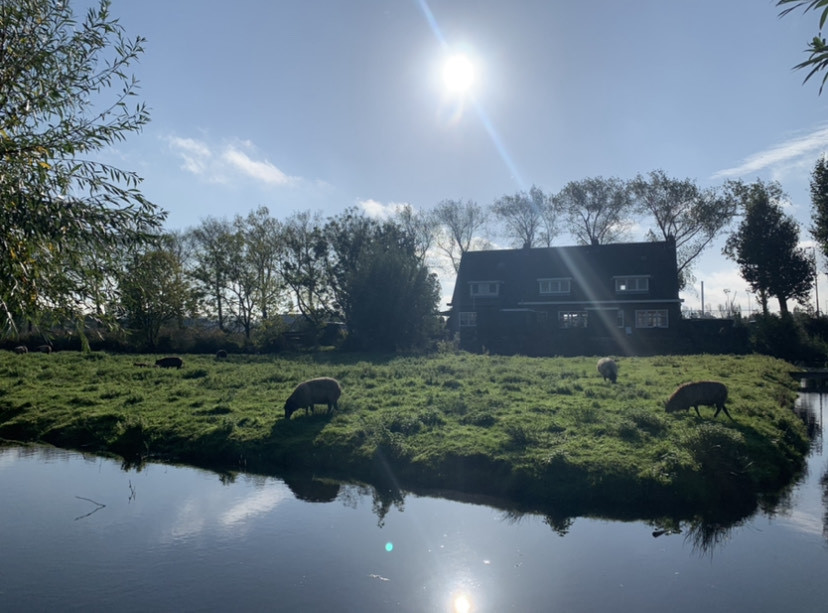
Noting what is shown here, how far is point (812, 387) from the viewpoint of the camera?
30.5 meters

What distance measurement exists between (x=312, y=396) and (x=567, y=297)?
38741 millimetres

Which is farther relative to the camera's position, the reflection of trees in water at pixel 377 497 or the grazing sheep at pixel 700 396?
the grazing sheep at pixel 700 396

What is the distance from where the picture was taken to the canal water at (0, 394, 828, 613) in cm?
811

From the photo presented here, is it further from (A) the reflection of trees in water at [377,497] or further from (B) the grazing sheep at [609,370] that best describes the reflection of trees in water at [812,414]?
(A) the reflection of trees in water at [377,497]

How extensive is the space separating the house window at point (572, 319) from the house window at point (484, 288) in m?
6.59

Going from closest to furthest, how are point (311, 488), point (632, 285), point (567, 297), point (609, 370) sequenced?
point (311, 488) → point (609, 370) → point (632, 285) → point (567, 297)

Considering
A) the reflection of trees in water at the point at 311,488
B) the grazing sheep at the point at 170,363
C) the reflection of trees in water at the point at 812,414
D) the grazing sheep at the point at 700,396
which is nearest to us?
the reflection of trees in water at the point at 311,488

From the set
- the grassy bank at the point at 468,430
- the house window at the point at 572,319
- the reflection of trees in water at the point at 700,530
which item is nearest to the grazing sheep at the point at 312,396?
the grassy bank at the point at 468,430

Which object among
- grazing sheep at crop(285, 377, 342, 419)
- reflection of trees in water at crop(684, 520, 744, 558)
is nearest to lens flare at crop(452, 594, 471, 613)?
reflection of trees in water at crop(684, 520, 744, 558)

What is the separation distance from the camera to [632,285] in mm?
51344

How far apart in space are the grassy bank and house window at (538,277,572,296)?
90.8 ft

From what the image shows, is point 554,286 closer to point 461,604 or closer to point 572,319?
point 572,319

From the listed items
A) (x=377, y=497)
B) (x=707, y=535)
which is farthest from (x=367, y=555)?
(x=707, y=535)

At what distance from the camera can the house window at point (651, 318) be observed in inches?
1962
